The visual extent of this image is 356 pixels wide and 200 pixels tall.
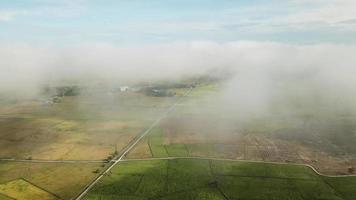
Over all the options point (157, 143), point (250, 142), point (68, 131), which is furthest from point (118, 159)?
point (250, 142)

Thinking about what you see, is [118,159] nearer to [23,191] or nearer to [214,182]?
[23,191]

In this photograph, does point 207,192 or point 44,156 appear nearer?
point 207,192

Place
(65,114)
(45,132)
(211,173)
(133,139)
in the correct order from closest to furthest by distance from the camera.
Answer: (211,173) → (133,139) → (45,132) → (65,114)

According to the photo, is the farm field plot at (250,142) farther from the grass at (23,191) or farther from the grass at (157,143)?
the grass at (23,191)

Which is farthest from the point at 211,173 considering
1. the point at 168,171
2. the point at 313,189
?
the point at 313,189

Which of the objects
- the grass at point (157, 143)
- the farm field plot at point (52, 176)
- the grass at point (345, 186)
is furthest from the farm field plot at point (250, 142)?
the farm field plot at point (52, 176)

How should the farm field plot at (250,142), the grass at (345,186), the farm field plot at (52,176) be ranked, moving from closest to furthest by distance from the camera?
1. the grass at (345,186)
2. the farm field plot at (52,176)
3. the farm field plot at (250,142)

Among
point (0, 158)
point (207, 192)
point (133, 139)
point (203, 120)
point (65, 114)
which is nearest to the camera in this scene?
point (207, 192)

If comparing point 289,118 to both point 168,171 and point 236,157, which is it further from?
point 168,171

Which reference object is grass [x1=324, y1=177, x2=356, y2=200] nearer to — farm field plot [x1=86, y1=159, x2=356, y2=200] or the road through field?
farm field plot [x1=86, y1=159, x2=356, y2=200]
